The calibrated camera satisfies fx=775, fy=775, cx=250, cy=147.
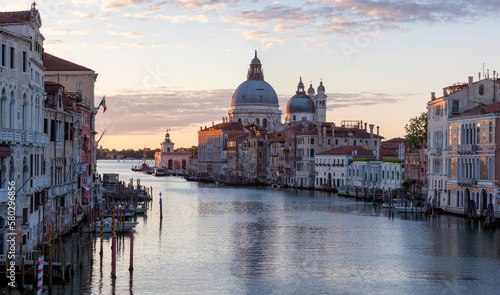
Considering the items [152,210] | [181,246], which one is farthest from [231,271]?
[152,210]

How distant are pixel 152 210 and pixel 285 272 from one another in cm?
2471

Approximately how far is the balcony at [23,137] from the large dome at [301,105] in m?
91.5

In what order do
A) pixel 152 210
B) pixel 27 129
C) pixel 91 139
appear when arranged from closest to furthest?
pixel 27 129, pixel 91 139, pixel 152 210

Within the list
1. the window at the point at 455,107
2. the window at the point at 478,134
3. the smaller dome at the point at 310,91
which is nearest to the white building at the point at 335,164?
the window at the point at 455,107

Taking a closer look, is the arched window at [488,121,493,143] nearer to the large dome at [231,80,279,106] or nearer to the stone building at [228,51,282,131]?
the stone building at [228,51,282,131]

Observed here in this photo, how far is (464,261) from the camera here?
25.8m

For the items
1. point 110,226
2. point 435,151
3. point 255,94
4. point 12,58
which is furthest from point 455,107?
point 255,94

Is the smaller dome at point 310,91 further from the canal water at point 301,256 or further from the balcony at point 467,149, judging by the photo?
the balcony at point 467,149

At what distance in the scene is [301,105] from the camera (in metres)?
114

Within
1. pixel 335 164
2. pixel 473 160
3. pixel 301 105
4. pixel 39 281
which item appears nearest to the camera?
pixel 39 281

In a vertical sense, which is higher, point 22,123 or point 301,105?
point 301,105

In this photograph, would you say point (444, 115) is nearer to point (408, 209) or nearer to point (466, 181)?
point (466, 181)

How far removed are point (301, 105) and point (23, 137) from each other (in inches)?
3728

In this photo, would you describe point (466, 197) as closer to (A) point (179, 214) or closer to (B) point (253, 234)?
(B) point (253, 234)
